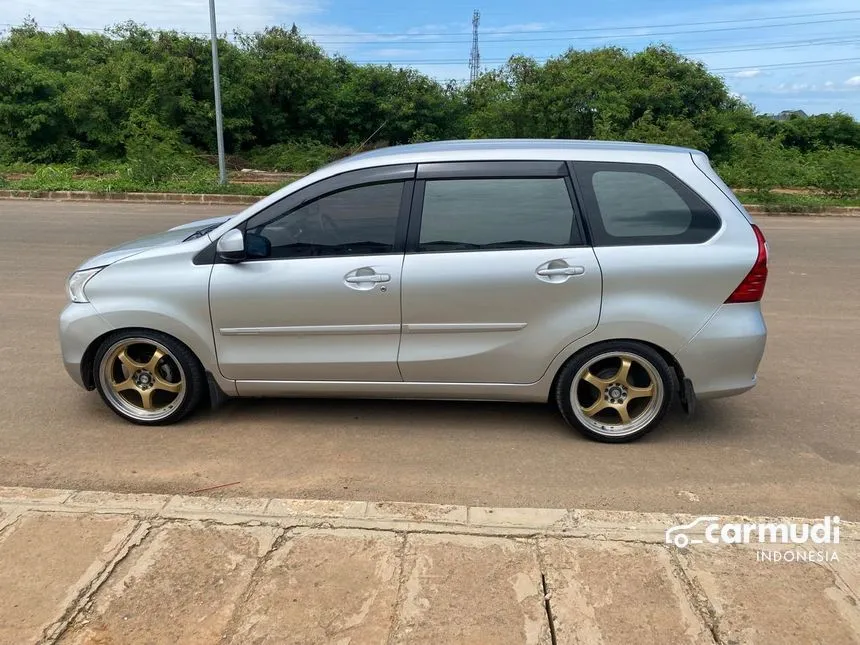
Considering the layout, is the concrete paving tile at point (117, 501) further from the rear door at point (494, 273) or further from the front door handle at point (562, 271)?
the front door handle at point (562, 271)

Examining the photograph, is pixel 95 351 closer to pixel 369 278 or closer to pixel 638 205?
pixel 369 278

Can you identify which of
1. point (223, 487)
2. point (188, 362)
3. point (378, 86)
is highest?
point (378, 86)

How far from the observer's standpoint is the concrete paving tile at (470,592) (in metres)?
2.48

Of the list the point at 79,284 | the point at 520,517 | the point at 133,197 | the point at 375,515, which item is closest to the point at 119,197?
the point at 133,197

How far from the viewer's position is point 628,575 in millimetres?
2746

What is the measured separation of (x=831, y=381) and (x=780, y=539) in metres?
2.62

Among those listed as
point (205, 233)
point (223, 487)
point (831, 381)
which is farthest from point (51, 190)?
point (831, 381)

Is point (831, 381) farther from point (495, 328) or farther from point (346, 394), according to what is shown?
point (346, 394)

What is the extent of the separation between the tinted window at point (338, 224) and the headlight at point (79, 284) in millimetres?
1054

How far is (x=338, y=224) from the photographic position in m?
4.07

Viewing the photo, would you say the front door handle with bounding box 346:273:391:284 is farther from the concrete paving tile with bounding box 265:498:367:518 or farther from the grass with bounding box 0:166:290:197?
the grass with bounding box 0:166:290:197

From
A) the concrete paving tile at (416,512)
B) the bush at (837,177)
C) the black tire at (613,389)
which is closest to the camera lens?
the concrete paving tile at (416,512)

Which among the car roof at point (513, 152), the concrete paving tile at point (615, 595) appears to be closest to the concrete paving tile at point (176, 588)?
the concrete paving tile at point (615, 595)

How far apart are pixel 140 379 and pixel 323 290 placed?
133cm
